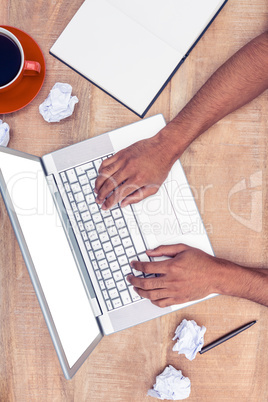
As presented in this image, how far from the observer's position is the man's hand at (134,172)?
0.72 m

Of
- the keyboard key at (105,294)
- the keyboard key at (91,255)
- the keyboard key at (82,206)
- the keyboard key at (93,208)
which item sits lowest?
the keyboard key at (105,294)

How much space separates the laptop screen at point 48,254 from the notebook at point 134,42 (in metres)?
0.24

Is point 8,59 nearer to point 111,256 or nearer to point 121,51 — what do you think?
point 121,51

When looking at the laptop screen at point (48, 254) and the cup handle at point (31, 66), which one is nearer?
the laptop screen at point (48, 254)

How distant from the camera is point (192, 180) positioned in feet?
2.46

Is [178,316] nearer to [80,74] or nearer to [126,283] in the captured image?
[126,283]

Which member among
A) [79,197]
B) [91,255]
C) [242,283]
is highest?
[79,197]

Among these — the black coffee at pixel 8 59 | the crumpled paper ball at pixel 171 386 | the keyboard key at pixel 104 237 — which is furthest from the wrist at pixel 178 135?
the crumpled paper ball at pixel 171 386

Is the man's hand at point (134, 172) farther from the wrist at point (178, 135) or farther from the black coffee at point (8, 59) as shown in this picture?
the black coffee at point (8, 59)

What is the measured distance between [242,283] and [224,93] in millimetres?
396

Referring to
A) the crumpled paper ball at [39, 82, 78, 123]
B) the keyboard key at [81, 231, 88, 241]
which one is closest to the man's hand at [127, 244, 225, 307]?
the keyboard key at [81, 231, 88, 241]

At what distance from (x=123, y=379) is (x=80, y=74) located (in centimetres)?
67

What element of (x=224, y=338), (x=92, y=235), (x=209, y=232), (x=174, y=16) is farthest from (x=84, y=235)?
(x=174, y=16)

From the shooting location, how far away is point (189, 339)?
0.73 meters
